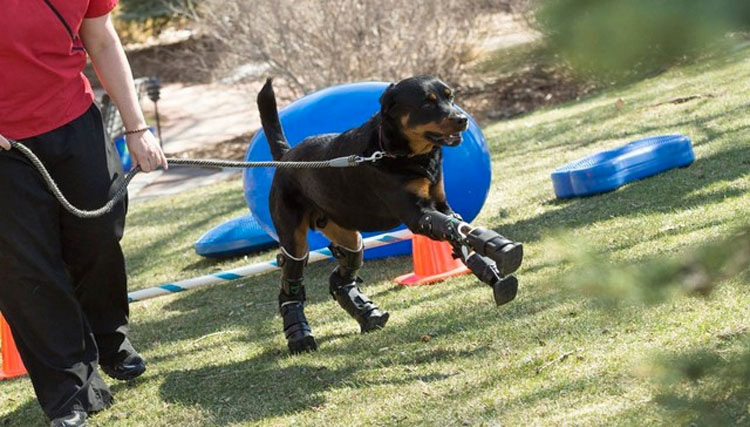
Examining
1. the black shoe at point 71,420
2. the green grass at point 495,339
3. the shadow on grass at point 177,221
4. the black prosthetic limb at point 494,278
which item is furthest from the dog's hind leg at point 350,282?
the shadow on grass at point 177,221

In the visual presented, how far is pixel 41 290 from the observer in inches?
170

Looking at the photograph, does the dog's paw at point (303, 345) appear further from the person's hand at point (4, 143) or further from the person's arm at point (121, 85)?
the person's hand at point (4, 143)

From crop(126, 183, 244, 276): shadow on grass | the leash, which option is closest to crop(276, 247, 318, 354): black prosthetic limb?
the leash

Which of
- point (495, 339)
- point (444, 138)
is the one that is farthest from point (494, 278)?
point (444, 138)

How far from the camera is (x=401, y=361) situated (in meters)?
4.68

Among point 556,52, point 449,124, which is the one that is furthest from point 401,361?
point 556,52

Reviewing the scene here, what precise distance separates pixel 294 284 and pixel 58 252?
127 cm

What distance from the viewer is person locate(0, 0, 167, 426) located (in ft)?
13.6

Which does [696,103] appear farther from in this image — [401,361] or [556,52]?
[556,52]

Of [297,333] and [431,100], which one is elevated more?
[431,100]

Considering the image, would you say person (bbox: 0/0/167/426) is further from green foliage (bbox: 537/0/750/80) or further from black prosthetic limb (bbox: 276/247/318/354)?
green foliage (bbox: 537/0/750/80)

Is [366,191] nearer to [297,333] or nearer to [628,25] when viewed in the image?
[297,333]

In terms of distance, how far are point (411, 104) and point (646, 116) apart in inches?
252

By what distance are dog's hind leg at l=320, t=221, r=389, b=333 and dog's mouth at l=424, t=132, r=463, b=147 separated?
883 millimetres
